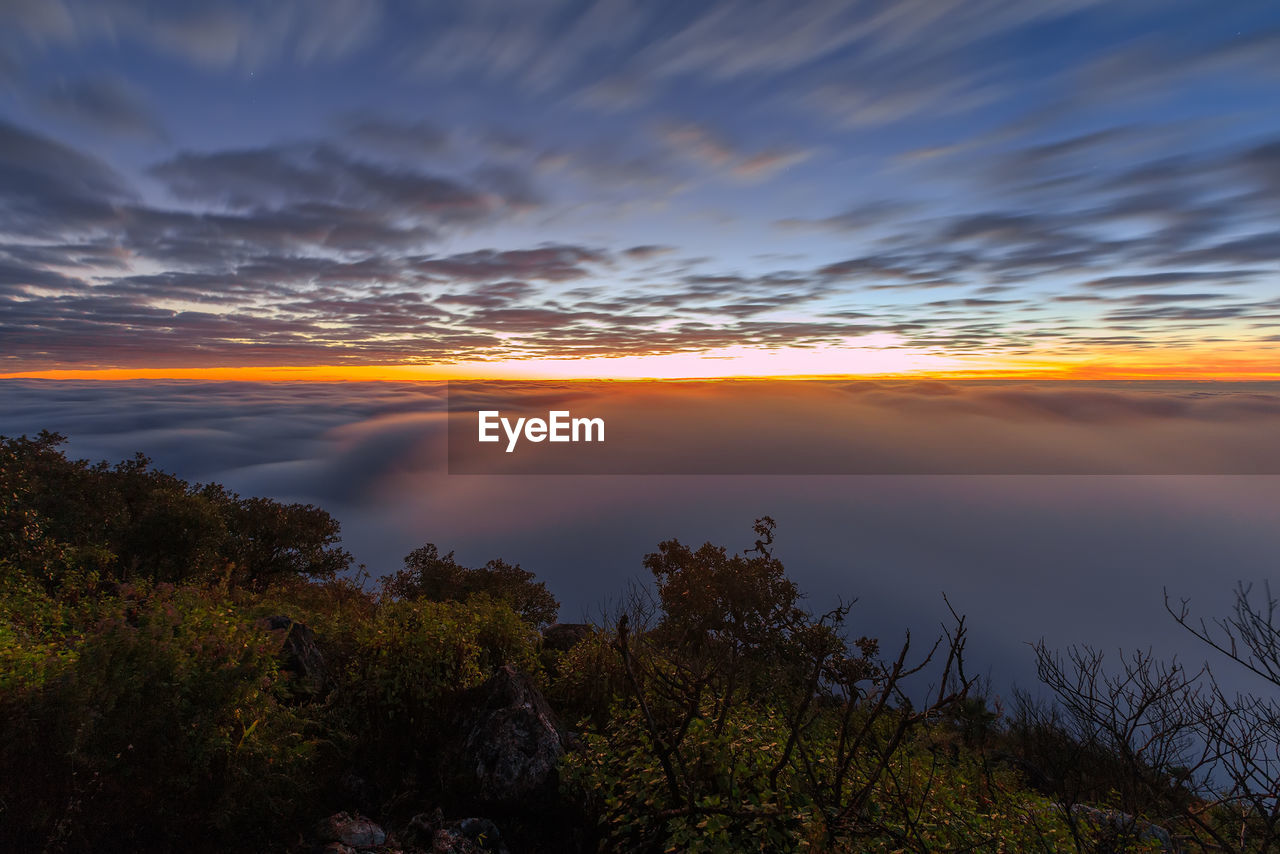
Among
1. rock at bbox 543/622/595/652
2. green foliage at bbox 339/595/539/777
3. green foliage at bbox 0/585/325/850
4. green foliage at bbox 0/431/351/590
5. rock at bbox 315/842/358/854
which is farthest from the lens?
rock at bbox 543/622/595/652

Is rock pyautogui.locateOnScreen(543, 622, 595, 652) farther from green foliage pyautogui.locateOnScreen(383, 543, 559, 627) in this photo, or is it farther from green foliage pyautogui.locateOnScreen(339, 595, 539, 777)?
green foliage pyautogui.locateOnScreen(383, 543, 559, 627)

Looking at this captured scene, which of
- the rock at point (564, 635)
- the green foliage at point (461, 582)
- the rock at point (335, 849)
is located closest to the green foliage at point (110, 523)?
the green foliage at point (461, 582)

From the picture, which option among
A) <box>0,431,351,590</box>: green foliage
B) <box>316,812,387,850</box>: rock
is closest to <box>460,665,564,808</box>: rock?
<box>316,812,387,850</box>: rock

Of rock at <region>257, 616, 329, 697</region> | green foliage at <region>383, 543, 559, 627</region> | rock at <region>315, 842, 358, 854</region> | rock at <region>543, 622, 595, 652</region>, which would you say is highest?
rock at <region>257, 616, 329, 697</region>

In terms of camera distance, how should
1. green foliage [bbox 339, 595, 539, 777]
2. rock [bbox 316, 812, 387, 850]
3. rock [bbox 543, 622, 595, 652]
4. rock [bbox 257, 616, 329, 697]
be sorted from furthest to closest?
rock [bbox 543, 622, 595, 652]
rock [bbox 257, 616, 329, 697]
green foliage [bbox 339, 595, 539, 777]
rock [bbox 316, 812, 387, 850]

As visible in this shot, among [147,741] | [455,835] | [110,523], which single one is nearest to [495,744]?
[455,835]

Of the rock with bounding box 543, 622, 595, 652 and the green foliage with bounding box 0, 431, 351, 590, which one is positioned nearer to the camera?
the green foliage with bounding box 0, 431, 351, 590

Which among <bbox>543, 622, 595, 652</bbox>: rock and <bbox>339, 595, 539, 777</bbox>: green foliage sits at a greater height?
<bbox>339, 595, 539, 777</bbox>: green foliage
